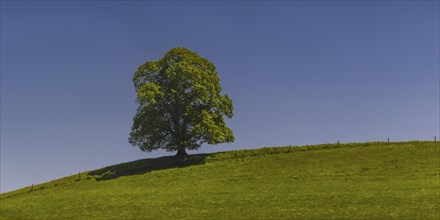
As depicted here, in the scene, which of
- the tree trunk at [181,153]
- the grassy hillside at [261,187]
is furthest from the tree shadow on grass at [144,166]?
the tree trunk at [181,153]

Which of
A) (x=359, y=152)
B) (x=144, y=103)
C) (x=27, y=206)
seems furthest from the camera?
(x=144, y=103)

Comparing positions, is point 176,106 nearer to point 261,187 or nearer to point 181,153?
point 181,153

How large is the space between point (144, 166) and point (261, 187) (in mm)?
28160

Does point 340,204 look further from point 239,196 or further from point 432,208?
point 239,196

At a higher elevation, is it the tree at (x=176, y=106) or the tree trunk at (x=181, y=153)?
the tree at (x=176, y=106)

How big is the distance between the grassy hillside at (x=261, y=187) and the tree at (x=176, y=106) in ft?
10.9

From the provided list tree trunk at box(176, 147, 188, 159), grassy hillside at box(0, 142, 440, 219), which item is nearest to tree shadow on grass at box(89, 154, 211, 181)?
grassy hillside at box(0, 142, 440, 219)

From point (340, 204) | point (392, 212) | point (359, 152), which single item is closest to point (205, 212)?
point (340, 204)

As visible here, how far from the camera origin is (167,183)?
62.3 meters

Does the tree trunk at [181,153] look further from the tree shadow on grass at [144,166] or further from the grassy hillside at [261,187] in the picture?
the grassy hillside at [261,187]

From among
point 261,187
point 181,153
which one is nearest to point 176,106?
point 181,153

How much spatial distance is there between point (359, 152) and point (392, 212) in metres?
32.7

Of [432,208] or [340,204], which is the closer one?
[432,208]

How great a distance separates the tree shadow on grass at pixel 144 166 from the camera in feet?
241
